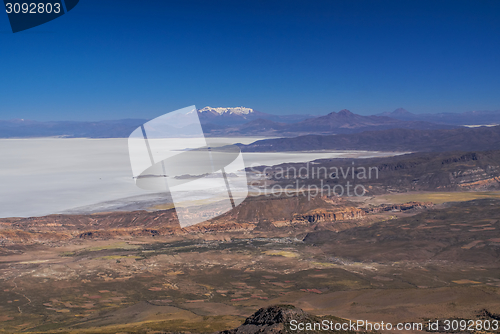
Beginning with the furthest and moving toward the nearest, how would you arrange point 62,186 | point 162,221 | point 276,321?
point 62,186
point 162,221
point 276,321

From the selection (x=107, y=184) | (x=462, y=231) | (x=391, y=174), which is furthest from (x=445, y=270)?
(x=107, y=184)

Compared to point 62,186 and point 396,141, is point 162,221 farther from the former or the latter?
point 396,141

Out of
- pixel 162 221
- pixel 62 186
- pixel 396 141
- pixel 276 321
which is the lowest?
pixel 162 221

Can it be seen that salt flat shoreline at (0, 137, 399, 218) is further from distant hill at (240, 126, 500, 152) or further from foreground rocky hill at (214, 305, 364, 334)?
distant hill at (240, 126, 500, 152)

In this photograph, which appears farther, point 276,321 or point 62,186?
point 62,186

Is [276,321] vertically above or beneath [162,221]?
above

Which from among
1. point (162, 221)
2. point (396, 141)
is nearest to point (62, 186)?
point (162, 221)

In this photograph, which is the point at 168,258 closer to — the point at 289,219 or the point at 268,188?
the point at 289,219

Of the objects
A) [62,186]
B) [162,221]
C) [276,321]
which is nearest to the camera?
[276,321]

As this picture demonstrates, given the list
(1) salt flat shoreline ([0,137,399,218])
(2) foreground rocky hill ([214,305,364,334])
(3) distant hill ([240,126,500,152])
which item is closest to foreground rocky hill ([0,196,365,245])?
(1) salt flat shoreline ([0,137,399,218])
